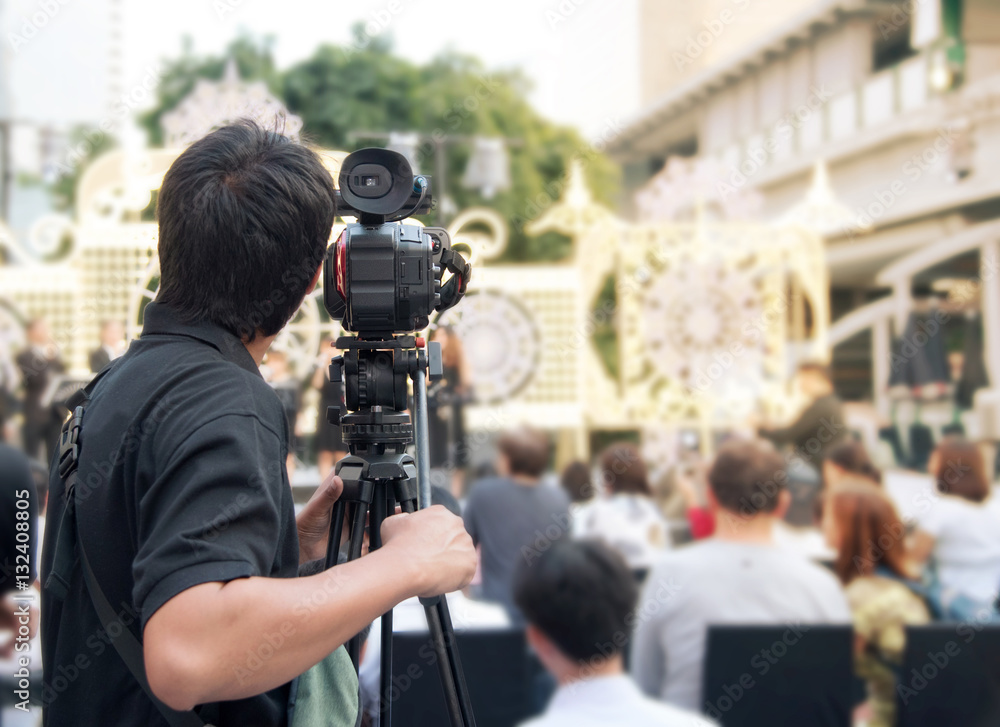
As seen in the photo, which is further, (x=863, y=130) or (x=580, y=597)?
(x=863, y=130)

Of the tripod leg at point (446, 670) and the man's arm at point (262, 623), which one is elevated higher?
the man's arm at point (262, 623)

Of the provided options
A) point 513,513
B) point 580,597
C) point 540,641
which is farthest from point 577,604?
point 513,513

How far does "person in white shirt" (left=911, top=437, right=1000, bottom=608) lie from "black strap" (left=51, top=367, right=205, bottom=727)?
3.30 metres

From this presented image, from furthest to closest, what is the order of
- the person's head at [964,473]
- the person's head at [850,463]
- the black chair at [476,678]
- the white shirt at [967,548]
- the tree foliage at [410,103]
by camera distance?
the tree foliage at [410,103], the person's head at [850,463], the person's head at [964,473], the white shirt at [967,548], the black chair at [476,678]

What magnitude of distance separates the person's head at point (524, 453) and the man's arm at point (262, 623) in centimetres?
282

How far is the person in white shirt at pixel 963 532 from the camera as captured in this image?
3.46 meters

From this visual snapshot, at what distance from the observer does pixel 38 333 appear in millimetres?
6512

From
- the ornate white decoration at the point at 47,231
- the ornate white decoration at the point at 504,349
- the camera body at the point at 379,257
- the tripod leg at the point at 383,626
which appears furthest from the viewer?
the ornate white decoration at the point at 504,349

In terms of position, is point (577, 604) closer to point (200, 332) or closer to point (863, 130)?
point (200, 332)

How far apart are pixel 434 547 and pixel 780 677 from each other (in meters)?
1.89

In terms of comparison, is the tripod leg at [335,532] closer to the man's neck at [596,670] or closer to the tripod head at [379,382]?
the tripod head at [379,382]
